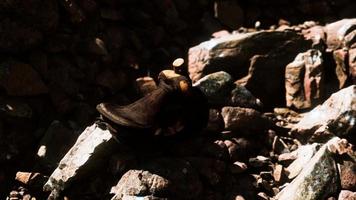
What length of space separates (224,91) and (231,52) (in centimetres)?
86

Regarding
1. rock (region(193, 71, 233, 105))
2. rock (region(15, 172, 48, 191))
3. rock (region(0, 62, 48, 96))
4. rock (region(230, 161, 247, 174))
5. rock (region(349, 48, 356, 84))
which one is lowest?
rock (region(230, 161, 247, 174))

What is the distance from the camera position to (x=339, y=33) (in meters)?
9.10

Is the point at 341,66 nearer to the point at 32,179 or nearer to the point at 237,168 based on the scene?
the point at 237,168

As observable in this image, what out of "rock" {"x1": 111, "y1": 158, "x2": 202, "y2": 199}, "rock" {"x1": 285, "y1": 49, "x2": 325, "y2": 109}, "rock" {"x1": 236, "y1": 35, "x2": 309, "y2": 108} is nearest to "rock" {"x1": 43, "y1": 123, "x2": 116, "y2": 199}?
"rock" {"x1": 111, "y1": 158, "x2": 202, "y2": 199}

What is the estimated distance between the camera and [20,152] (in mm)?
7371

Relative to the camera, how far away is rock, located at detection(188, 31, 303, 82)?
8617 millimetres

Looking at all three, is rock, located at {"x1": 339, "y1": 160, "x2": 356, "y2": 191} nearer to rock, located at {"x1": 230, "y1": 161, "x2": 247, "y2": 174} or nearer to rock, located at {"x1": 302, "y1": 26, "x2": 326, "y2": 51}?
rock, located at {"x1": 230, "y1": 161, "x2": 247, "y2": 174}

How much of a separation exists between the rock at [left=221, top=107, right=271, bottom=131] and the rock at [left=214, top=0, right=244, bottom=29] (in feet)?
6.77

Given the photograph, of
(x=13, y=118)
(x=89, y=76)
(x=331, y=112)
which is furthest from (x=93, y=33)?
(x=331, y=112)

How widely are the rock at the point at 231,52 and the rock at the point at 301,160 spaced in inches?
67.1

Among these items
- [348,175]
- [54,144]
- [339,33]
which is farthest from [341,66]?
[54,144]

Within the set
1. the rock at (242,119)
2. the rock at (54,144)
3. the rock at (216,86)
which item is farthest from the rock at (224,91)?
the rock at (54,144)

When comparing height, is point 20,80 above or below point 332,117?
above

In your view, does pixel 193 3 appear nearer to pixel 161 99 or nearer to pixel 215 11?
pixel 215 11
